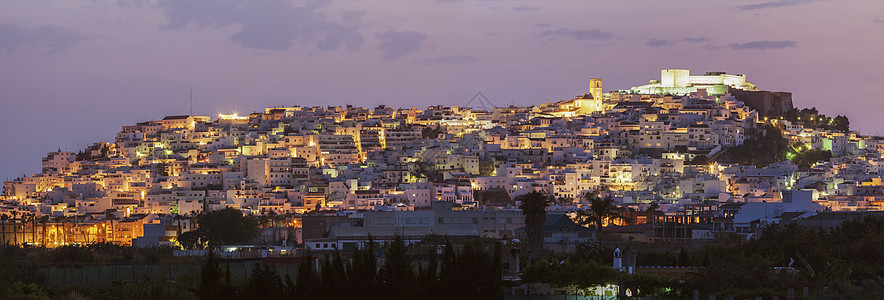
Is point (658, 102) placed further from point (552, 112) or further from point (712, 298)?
point (712, 298)

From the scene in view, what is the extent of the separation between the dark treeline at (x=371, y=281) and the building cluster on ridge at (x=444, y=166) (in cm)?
2528

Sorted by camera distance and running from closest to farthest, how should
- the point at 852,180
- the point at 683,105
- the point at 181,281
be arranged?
the point at 181,281 < the point at 852,180 < the point at 683,105

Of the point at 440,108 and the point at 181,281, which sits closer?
the point at 181,281

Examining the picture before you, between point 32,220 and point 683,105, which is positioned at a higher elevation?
point 683,105

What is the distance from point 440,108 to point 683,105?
17.7m

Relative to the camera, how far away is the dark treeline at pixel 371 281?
67.9 feet

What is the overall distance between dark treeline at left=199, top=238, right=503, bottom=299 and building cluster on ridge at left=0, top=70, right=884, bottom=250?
25.3 m

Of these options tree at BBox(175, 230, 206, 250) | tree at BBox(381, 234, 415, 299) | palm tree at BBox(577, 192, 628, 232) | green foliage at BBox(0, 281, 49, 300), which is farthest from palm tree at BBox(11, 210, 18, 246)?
tree at BBox(381, 234, 415, 299)

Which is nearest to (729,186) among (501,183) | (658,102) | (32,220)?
(501,183)

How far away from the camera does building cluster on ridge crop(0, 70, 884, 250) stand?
60.5m

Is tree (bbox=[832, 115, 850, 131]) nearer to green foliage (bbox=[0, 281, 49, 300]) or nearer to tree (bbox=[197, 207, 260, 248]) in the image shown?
tree (bbox=[197, 207, 260, 248])

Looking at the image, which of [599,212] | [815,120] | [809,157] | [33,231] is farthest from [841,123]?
[33,231]

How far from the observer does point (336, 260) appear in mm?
21297

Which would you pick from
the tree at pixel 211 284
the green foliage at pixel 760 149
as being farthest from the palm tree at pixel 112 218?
the tree at pixel 211 284
